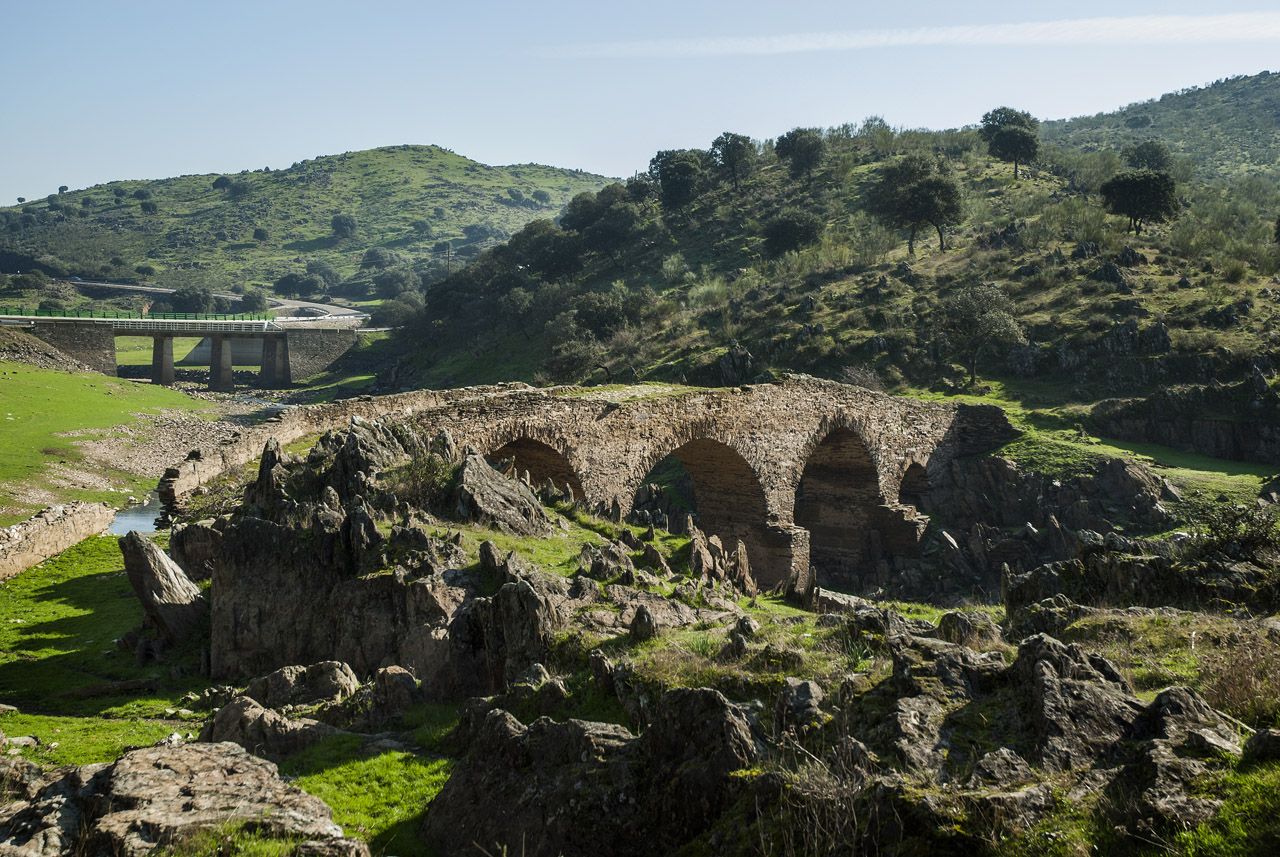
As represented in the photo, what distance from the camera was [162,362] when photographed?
72312 millimetres

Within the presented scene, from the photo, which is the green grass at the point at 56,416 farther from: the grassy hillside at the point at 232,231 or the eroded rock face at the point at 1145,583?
the grassy hillside at the point at 232,231

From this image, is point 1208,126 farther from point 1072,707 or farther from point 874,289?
point 1072,707

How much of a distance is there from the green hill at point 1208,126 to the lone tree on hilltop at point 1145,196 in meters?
47.8

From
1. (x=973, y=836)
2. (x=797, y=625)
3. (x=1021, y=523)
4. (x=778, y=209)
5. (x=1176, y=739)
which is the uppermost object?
(x=778, y=209)

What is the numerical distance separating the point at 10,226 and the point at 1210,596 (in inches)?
8520

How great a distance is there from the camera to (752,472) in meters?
31.2

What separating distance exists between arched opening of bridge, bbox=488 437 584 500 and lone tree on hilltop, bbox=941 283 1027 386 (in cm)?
2495

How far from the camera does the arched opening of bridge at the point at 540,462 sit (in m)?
25.3

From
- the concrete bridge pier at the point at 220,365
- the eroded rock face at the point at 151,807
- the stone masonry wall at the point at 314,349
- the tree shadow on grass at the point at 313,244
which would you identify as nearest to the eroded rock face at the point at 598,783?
the eroded rock face at the point at 151,807

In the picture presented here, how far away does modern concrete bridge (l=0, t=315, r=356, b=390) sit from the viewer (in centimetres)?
6694

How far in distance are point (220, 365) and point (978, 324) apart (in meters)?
56.3

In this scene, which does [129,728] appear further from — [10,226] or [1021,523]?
[10,226]

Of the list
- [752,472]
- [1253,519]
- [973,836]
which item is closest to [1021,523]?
[752,472]

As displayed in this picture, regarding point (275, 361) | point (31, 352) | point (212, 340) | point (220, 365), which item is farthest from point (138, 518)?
point (275, 361)
